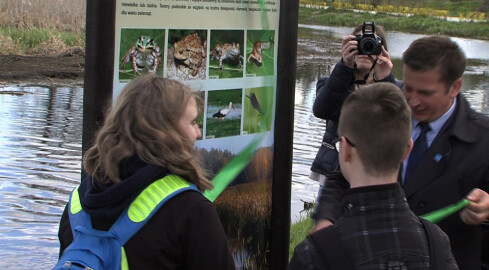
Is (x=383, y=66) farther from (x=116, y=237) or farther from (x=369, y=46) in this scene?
(x=116, y=237)

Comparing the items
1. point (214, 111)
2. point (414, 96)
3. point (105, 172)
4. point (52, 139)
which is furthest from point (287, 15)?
point (52, 139)

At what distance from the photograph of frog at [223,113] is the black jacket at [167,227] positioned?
57.9 inches

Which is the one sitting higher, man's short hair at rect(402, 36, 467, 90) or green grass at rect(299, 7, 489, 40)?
green grass at rect(299, 7, 489, 40)

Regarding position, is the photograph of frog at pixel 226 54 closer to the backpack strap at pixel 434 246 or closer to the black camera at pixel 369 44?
the black camera at pixel 369 44

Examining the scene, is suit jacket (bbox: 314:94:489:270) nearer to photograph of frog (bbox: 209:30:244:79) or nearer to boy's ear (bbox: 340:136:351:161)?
boy's ear (bbox: 340:136:351:161)

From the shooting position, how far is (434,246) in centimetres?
220

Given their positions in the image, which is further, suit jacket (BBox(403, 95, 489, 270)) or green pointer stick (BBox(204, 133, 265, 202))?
green pointer stick (BBox(204, 133, 265, 202))

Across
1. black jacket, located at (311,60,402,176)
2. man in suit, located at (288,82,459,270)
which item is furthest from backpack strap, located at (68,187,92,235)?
black jacket, located at (311,60,402,176)

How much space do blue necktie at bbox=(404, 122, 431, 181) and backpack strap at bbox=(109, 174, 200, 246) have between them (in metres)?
1.14

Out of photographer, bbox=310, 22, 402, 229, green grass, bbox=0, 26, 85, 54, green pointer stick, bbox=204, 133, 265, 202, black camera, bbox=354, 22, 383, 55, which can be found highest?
green grass, bbox=0, 26, 85, 54

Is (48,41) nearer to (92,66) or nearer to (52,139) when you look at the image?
(52,139)

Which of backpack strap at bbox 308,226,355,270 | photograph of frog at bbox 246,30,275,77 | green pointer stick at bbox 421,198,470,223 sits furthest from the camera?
photograph of frog at bbox 246,30,275,77

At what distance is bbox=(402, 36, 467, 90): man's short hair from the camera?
2922 mm

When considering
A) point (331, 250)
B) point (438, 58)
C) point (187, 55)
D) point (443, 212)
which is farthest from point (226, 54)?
point (331, 250)
